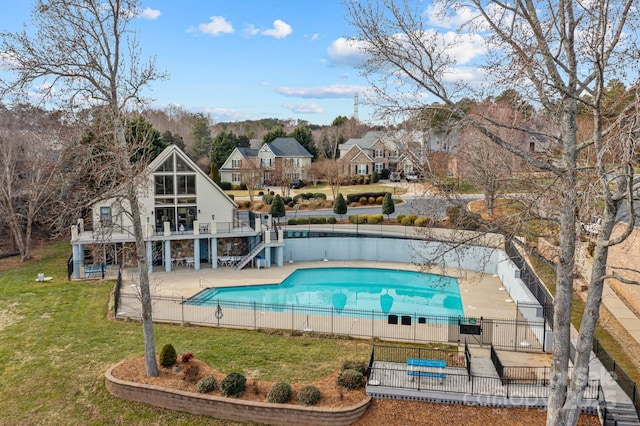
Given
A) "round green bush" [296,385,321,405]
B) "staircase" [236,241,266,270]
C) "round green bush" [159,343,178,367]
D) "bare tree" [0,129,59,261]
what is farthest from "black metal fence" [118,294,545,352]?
"bare tree" [0,129,59,261]

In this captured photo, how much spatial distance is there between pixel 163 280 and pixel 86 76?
17.0 metres

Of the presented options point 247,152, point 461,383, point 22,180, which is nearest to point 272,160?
point 247,152

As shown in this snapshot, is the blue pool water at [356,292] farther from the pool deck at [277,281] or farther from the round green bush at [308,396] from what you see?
the round green bush at [308,396]

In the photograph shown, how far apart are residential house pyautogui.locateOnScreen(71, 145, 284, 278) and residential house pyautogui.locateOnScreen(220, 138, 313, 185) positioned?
2808 cm

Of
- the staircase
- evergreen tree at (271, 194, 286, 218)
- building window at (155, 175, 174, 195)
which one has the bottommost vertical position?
the staircase

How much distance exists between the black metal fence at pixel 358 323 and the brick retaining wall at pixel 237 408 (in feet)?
20.3

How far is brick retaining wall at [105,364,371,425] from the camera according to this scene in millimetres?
12617

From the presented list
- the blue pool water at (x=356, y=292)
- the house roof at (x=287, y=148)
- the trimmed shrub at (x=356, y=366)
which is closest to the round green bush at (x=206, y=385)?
the trimmed shrub at (x=356, y=366)

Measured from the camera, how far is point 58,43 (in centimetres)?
1237

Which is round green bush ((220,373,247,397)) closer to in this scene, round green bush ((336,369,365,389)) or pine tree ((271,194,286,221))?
round green bush ((336,369,365,389))

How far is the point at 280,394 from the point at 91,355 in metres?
7.59

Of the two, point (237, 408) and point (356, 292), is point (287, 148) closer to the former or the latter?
point (356, 292)

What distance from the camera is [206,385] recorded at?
13.5 meters

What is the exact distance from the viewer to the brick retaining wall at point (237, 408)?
12.6 metres
